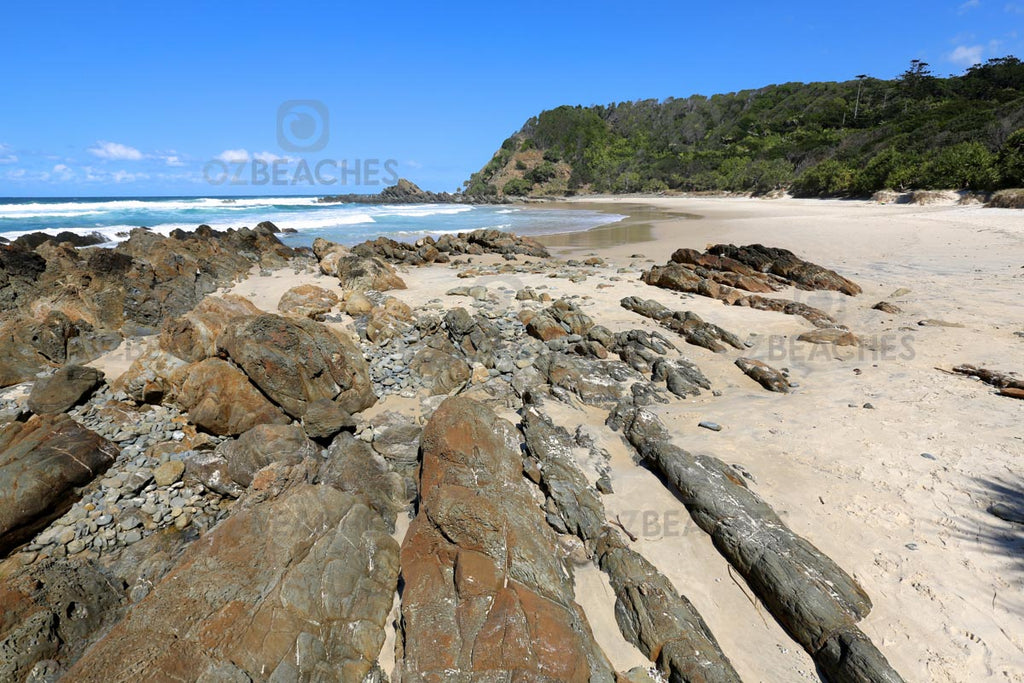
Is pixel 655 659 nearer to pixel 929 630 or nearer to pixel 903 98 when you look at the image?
pixel 929 630

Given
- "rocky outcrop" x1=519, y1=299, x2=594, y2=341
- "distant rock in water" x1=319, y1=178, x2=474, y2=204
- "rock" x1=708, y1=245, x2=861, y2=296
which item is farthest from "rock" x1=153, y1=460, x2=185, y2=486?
"distant rock in water" x1=319, y1=178, x2=474, y2=204

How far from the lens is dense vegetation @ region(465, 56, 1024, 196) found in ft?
105

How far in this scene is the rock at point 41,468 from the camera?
4.32 m

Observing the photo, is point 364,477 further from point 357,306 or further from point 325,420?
point 357,306

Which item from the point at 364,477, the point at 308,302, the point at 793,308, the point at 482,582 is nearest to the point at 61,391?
the point at 308,302

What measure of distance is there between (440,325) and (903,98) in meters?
90.7

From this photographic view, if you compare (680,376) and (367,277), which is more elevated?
(367,277)

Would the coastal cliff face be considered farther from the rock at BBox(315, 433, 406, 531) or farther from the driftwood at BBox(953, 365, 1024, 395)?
the driftwood at BBox(953, 365, 1024, 395)

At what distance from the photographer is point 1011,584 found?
354cm

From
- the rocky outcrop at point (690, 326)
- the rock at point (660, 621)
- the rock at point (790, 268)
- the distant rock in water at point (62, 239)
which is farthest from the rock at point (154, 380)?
the distant rock in water at point (62, 239)

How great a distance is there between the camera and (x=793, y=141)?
213 ft

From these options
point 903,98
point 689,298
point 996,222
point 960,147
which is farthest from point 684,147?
point 689,298

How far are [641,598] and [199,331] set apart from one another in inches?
309

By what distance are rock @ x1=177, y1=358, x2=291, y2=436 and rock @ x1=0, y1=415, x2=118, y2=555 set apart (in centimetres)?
98
